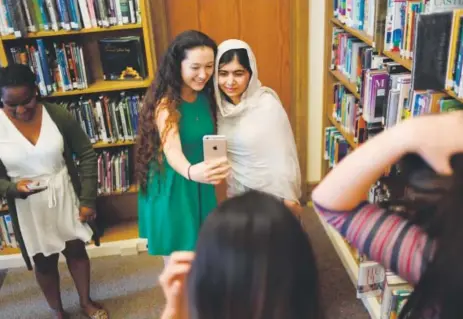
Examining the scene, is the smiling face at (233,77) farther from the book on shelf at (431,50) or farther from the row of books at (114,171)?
the row of books at (114,171)

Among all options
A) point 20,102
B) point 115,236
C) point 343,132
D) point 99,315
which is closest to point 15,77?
point 20,102

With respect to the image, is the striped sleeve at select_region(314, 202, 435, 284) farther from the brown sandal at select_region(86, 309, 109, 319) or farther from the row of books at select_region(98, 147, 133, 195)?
the row of books at select_region(98, 147, 133, 195)

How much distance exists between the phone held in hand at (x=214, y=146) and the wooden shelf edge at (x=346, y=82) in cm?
87

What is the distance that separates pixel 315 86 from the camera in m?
2.86

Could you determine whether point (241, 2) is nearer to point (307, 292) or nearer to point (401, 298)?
point (401, 298)

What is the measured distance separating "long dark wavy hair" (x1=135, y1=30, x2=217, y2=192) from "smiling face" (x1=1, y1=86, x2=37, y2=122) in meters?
0.43

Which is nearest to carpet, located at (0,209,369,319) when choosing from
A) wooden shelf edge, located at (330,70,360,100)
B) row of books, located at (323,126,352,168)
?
row of books, located at (323,126,352,168)

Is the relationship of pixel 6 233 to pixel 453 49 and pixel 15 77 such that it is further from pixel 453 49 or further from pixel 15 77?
pixel 453 49

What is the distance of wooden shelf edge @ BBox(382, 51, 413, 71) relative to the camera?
67.7 inches

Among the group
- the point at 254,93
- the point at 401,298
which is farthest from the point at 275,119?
the point at 401,298

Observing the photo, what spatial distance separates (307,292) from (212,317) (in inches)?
5.3

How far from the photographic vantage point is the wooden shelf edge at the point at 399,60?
5.64 feet

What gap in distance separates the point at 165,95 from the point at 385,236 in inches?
46.7

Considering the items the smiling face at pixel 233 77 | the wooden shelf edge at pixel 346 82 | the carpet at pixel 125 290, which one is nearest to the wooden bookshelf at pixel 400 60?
the wooden shelf edge at pixel 346 82
